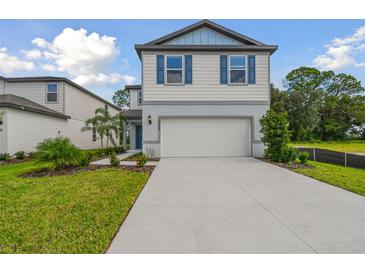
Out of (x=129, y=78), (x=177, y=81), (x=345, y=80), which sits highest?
(x=345, y=80)

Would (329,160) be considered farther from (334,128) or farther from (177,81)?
(334,128)

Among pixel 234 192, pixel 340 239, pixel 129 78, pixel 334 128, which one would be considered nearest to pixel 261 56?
pixel 234 192

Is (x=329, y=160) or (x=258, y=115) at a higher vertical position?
(x=258, y=115)

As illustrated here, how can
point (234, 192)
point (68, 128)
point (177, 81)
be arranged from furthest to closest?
point (68, 128)
point (177, 81)
point (234, 192)

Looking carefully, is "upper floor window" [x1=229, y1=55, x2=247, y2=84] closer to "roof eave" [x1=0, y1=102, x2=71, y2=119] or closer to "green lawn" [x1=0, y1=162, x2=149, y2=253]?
"green lawn" [x1=0, y1=162, x2=149, y2=253]

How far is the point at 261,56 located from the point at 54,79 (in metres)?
14.1

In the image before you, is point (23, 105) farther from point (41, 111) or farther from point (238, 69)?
point (238, 69)

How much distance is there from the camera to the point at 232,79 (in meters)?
11.8

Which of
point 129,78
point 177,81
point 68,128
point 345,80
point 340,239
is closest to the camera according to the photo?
point 340,239

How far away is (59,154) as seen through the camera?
26.3 feet

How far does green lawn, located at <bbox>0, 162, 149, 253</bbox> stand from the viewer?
2920mm

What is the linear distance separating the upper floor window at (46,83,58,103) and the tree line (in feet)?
77.1

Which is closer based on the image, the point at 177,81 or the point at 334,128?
the point at 177,81

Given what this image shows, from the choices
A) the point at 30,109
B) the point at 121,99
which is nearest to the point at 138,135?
the point at 30,109
